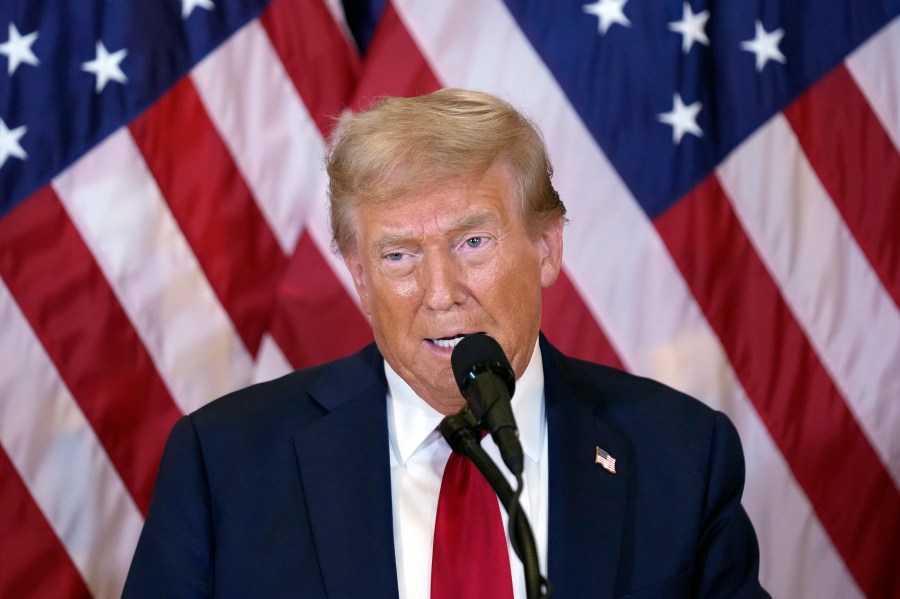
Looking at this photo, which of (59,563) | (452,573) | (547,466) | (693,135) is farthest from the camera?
(693,135)

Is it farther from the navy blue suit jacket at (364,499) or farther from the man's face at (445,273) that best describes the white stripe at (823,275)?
the man's face at (445,273)

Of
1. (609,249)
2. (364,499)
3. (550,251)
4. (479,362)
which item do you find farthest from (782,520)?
(479,362)

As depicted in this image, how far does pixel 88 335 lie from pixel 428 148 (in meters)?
1.23

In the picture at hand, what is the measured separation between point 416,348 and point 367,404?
0.76 ft

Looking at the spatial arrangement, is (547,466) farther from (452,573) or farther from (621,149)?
(621,149)

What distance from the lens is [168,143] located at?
112 inches

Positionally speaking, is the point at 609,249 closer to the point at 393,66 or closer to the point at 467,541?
the point at 393,66

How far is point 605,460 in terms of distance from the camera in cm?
211

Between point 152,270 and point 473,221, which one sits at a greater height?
point 152,270

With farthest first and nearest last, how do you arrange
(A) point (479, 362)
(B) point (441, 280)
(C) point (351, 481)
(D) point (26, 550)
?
(D) point (26, 550) → (C) point (351, 481) → (B) point (441, 280) → (A) point (479, 362)

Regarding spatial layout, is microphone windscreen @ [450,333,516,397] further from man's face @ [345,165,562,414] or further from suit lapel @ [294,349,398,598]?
suit lapel @ [294,349,398,598]

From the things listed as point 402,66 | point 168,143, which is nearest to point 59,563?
point 168,143

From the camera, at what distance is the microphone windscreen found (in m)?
1.45

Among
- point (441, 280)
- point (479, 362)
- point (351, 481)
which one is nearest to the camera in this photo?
point (479, 362)
